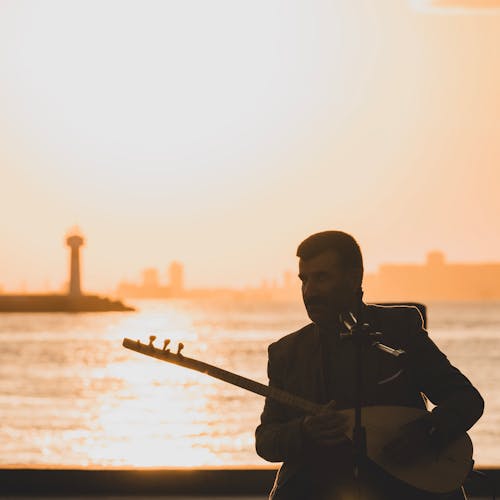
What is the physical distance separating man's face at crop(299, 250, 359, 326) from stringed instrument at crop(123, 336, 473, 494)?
0.81ft

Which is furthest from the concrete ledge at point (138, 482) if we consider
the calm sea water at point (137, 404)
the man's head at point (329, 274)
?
the man's head at point (329, 274)

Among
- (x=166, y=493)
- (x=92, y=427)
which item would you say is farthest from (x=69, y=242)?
(x=166, y=493)

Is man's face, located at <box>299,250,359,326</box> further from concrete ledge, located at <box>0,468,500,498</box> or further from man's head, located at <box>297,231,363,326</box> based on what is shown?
concrete ledge, located at <box>0,468,500,498</box>

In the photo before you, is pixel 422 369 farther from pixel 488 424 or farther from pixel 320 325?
pixel 488 424

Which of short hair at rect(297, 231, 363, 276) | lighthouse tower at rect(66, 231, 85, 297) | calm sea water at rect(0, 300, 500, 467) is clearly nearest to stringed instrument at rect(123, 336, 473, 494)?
short hair at rect(297, 231, 363, 276)

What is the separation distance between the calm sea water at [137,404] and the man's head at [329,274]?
3.98m

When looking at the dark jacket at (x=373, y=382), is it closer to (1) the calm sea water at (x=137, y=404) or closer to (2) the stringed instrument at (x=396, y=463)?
(2) the stringed instrument at (x=396, y=463)

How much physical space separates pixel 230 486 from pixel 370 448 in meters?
2.33

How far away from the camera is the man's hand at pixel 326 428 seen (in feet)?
9.46

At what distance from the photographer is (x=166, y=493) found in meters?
5.32

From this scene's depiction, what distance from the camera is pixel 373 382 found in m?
3.10

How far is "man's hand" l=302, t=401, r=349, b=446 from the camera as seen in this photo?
9.46 feet

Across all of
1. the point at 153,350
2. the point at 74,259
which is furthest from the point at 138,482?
the point at 74,259

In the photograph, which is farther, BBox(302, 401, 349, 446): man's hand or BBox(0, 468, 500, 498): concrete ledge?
BBox(0, 468, 500, 498): concrete ledge
